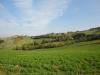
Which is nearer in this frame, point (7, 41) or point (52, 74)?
point (52, 74)

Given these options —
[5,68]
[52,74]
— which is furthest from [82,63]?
[5,68]

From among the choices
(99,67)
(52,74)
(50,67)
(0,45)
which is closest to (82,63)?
(99,67)

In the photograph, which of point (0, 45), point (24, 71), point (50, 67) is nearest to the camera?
point (24, 71)

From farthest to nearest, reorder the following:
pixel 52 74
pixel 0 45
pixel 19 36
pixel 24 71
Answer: pixel 19 36 < pixel 0 45 < pixel 24 71 < pixel 52 74

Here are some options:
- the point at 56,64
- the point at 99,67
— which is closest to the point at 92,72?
the point at 99,67

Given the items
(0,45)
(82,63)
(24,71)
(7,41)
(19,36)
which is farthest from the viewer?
(19,36)

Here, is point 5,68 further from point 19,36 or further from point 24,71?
point 19,36

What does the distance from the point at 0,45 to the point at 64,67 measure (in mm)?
68515

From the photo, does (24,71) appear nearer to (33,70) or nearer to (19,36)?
(33,70)

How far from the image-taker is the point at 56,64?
23156mm

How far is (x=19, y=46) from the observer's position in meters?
88.7

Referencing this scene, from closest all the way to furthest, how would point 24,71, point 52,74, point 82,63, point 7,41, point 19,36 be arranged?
point 52,74, point 24,71, point 82,63, point 7,41, point 19,36

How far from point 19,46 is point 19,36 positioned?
10.8m

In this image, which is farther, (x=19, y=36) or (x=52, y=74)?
(x=19, y=36)
